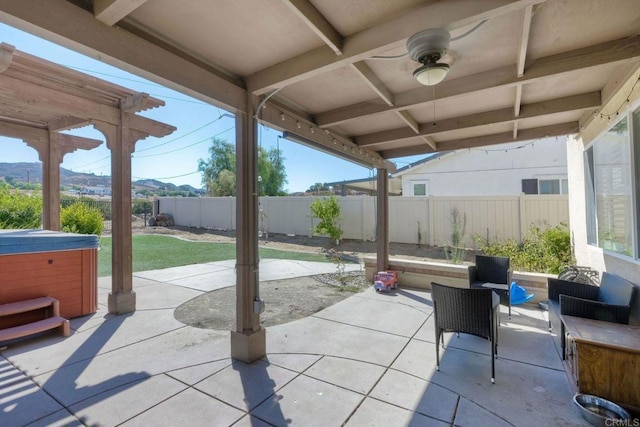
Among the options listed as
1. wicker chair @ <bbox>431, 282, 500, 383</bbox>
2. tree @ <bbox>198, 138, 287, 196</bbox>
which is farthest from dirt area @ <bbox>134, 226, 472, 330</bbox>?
tree @ <bbox>198, 138, 287, 196</bbox>

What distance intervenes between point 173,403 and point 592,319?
3.68 metres

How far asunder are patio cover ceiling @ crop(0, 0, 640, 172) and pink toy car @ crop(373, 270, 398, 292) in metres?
2.94

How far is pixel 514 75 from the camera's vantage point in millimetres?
2748

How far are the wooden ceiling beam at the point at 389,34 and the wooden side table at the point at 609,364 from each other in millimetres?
2340

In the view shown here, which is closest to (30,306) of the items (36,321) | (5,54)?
(36,321)

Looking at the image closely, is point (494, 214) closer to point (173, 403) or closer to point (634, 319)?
point (634, 319)

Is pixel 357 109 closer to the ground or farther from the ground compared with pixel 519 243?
farther from the ground

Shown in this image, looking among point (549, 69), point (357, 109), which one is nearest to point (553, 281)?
point (549, 69)

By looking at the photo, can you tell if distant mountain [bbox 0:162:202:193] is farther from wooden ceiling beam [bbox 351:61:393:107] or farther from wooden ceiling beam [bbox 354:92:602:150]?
wooden ceiling beam [bbox 351:61:393:107]

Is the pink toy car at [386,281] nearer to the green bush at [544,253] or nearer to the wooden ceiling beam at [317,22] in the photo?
the green bush at [544,253]

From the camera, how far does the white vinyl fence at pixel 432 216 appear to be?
8.16m

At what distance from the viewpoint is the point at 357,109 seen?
3691 millimetres

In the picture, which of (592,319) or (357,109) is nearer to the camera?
(592,319)

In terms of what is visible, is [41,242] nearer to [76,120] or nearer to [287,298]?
[76,120]
